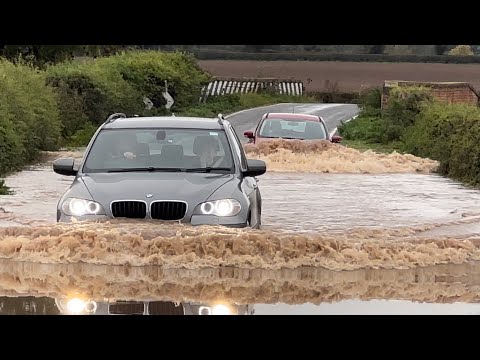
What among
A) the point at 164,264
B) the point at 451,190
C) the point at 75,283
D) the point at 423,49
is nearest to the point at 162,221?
the point at 164,264

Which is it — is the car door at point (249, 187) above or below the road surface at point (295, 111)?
above

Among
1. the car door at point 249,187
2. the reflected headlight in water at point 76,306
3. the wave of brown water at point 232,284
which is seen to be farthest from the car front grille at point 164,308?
the car door at point 249,187

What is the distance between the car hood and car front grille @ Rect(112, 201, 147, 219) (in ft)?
0.18

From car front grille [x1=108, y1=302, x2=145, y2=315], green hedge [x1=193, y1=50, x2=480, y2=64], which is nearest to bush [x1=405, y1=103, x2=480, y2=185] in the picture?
car front grille [x1=108, y1=302, x2=145, y2=315]

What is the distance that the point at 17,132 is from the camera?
2714 cm

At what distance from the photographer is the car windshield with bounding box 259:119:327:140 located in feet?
92.1

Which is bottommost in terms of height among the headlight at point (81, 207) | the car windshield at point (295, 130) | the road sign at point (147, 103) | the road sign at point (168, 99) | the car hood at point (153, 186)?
the road sign at point (168, 99)

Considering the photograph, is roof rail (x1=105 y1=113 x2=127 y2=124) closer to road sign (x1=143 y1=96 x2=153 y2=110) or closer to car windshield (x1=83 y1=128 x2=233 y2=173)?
car windshield (x1=83 y1=128 x2=233 y2=173)

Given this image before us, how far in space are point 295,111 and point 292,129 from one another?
2817 centimetres

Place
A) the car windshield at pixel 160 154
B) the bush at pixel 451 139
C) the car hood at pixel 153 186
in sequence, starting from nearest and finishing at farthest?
the car hood at pixel 153 186
the car windshield at pixel 160 154
the bush at pixel 451 139

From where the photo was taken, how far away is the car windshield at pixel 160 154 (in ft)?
45.5

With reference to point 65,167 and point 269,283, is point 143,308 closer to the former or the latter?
point 269,283

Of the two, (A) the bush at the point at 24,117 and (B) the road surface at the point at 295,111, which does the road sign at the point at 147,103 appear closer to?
(B) the road surface at the point at 295,111

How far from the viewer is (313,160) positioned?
2830 cm
